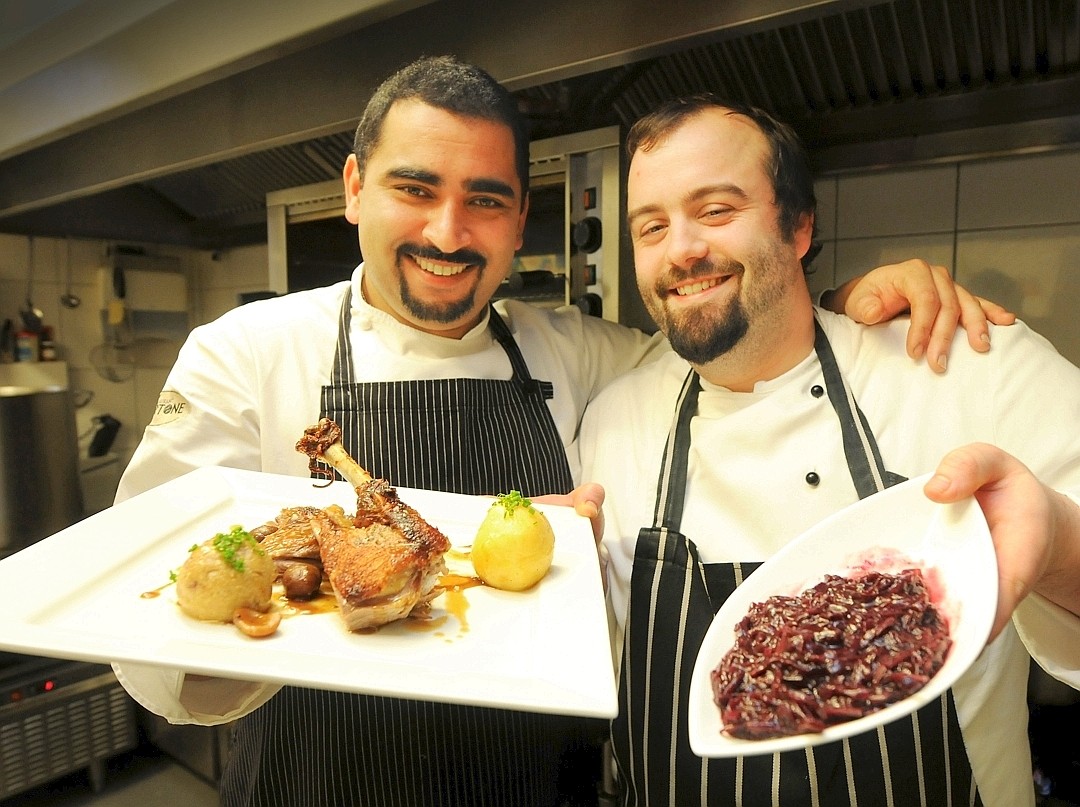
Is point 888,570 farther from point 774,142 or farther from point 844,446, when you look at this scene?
point 774,142

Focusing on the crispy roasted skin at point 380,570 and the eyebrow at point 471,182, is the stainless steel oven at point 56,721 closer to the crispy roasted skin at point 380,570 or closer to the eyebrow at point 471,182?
the crispy roasted skin at point 380,570

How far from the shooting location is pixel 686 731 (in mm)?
1246

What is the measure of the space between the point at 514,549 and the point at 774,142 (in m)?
0.90

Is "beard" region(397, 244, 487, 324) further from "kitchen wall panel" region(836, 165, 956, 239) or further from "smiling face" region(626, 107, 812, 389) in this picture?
"kitchen wall panel" region(836, 165, 956, 239)

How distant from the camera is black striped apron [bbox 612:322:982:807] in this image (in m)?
1.11

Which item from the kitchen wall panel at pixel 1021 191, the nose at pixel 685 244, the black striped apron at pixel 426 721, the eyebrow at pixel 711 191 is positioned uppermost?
the kitchen wall panel at pixel 1021 191

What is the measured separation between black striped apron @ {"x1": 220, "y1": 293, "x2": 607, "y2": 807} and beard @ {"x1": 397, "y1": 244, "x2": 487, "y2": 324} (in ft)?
0.47

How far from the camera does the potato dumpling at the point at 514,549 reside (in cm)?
106

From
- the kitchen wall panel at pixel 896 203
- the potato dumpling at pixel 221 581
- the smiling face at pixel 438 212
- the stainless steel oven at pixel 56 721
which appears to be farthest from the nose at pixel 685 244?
the stainless steel oven at pixel 56 721

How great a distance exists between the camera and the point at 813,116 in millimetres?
1874

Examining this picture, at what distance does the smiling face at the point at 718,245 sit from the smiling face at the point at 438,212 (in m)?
0.32

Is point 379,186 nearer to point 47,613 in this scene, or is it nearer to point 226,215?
point 47,613

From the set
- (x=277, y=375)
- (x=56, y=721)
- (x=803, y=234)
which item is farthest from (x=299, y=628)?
(x=56, y=721)

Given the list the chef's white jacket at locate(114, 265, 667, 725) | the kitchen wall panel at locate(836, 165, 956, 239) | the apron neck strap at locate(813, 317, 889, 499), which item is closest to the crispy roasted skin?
the chef's white jacket at locate(114, 265, 667, 725)
